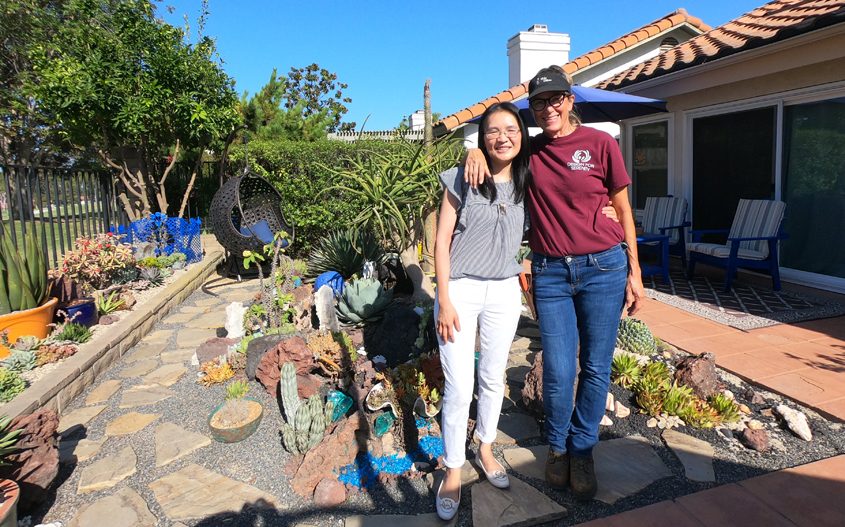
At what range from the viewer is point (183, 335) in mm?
4715

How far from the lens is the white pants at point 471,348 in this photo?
1.99 meters

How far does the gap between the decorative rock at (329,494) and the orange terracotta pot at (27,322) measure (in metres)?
2.78

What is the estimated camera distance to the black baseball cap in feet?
6.27

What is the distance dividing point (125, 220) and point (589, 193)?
7.78 metres

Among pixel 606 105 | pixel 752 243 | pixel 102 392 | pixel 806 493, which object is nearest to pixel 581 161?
pixel 806 493

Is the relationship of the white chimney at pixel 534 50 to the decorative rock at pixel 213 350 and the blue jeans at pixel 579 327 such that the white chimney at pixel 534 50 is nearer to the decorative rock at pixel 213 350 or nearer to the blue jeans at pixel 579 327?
the decorative rock at pixel 213 350

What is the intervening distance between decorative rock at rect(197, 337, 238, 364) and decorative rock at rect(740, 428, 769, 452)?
342 centimetres

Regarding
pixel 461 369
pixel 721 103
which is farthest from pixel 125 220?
pixel 721 103

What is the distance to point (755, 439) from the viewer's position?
8.12ft

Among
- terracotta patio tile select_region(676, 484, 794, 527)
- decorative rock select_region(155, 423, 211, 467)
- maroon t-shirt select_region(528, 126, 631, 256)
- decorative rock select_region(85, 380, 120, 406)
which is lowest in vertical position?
terracotta patio tile select_region(676, 484, 794, 527)

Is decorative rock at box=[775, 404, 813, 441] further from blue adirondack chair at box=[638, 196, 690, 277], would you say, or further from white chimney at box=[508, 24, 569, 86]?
white chimney at box=[508, 24, 569, 86]

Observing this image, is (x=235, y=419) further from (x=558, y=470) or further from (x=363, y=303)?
(x=558, y=470)

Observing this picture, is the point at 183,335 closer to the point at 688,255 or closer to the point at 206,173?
the point at 688,255

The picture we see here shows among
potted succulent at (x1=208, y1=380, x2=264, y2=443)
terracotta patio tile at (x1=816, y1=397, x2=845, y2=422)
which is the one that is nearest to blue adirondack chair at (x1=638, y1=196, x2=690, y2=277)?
terracotta patio tile at (x1=816, y1=397, x2=845, y2=422)
